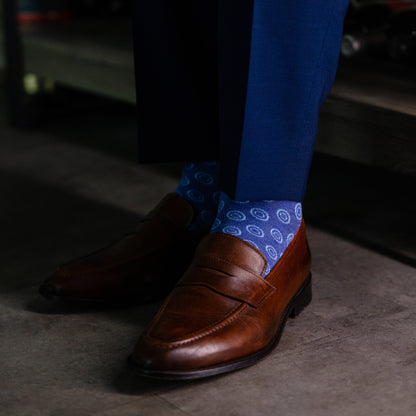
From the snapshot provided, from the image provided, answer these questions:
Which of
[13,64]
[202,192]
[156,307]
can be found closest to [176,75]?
[202,192]

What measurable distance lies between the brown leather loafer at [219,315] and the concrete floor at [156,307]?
3 centimetres

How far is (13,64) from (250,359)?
4.63ft

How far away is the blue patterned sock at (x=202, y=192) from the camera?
3.24 ft

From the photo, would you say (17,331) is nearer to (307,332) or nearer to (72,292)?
(72,292)

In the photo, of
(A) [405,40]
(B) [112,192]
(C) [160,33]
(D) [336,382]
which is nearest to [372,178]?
(A) [405,40]

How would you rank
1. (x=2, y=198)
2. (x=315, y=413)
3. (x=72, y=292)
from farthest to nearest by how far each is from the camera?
(x=2, y=198) < (x=72, y=292) < (x=315, y=413)

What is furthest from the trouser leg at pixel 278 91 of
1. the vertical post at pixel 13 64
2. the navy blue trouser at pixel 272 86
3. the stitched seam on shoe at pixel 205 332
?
the vertical post at pixel 13 64

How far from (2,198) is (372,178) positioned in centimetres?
79

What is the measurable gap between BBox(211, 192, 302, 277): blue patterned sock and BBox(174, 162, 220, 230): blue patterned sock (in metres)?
0.12

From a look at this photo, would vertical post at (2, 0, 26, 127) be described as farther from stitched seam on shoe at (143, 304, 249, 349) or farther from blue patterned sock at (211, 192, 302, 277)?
Answer: stitched seam on shoe at (143, 304, 249, 349)

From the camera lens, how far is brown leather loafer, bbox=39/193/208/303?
35.9 inches

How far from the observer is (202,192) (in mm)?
990

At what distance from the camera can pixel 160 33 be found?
0.95 meters

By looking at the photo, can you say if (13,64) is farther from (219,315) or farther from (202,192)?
(219,315)
